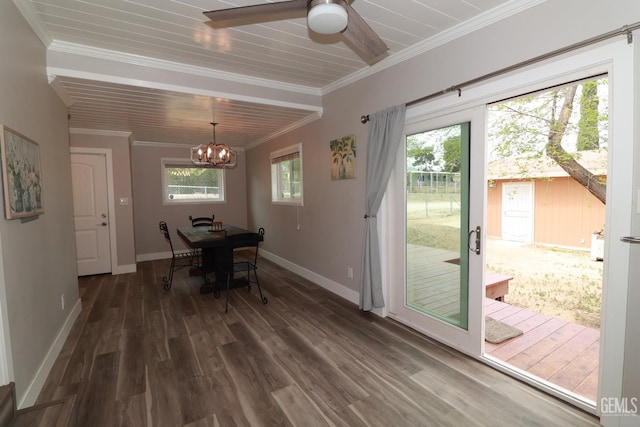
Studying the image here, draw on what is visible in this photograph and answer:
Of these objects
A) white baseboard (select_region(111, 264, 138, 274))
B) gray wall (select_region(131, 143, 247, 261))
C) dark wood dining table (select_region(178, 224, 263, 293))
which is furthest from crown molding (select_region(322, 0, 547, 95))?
white baseboard (select_region(111, 264, 138, 274))

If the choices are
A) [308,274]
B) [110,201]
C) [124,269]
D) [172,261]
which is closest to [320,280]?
[308,274]

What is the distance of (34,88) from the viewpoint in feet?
7.32

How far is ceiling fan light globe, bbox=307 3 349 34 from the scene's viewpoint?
1.32m

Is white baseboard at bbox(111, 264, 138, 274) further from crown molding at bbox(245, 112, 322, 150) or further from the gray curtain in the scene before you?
the gray curtain

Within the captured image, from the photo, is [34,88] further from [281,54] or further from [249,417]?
[249,417]

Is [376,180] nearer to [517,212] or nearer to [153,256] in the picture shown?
[153,256]

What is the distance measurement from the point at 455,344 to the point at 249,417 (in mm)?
1742

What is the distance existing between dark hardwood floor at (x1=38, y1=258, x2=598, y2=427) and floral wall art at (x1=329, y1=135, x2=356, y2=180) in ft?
5.26

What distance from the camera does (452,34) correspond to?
235cm

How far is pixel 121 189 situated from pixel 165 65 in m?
3.01

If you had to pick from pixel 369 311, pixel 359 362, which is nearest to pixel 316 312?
pixel 369 311

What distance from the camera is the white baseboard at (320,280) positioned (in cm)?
360

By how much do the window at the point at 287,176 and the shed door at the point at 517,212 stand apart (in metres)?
5.32

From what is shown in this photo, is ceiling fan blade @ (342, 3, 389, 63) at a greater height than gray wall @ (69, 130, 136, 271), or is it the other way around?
ceiling fan blade @ (342, 3, 389, 63)
